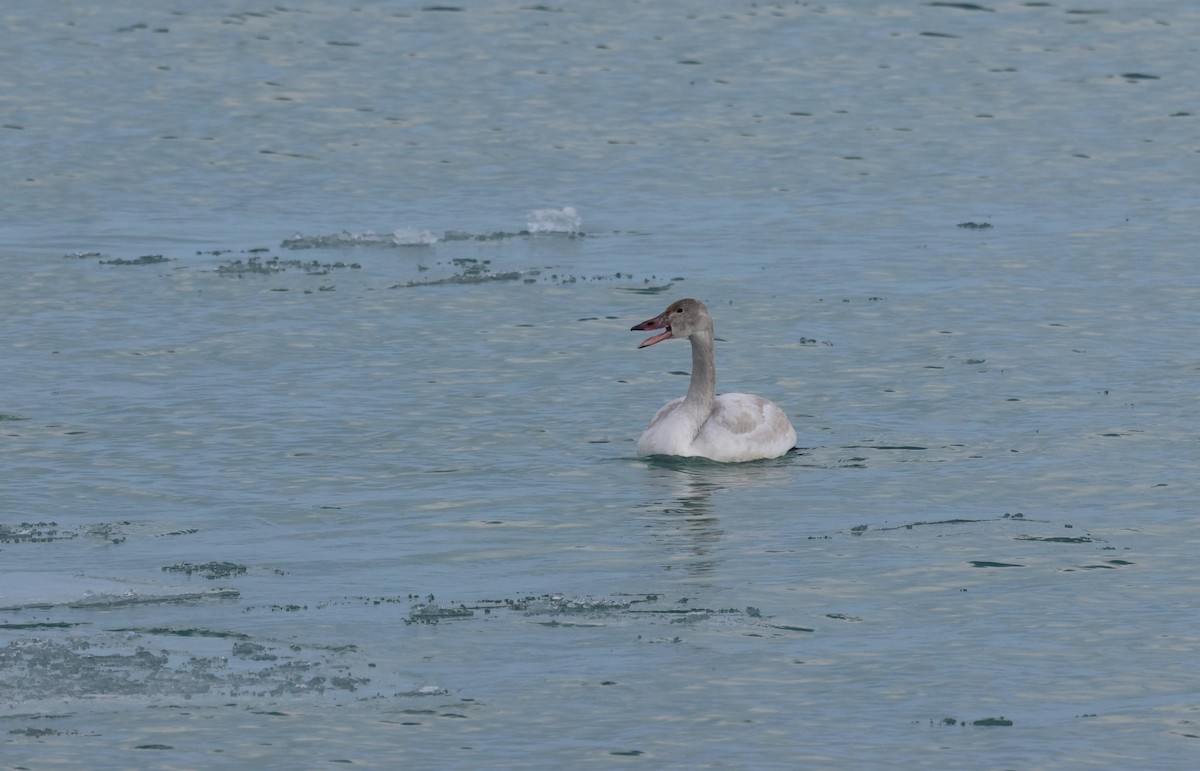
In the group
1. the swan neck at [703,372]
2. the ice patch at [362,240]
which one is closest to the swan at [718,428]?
the swan neck at [703,372]

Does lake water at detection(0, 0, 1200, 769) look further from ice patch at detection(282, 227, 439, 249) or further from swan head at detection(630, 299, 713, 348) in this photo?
swan head at detection(630, 299, 713, 348)

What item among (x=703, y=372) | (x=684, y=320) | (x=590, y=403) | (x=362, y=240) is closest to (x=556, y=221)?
(x=362, y=240)

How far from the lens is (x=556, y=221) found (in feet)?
93.4

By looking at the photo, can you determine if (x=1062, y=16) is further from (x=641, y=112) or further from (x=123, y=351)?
(x=123, y=351)

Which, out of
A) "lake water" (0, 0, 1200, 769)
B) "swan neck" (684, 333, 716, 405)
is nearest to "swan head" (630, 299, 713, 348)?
"swan neck" (684, 333, 716, 405)

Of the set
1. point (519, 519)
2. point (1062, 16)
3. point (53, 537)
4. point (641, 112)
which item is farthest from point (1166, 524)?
point (1062, 16)

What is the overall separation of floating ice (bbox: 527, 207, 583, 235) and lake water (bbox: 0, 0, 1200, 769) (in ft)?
0.16

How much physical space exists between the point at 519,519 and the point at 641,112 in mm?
20976

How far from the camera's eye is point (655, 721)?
11.6 metres

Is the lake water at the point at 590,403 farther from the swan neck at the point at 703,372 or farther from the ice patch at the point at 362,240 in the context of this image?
the swan neck at the point at 703,372

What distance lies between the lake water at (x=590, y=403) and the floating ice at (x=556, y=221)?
0.05 m

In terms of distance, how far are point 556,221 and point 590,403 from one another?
878cm

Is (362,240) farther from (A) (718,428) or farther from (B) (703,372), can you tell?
(A) (718,428)

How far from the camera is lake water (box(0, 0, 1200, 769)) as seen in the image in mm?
11977
